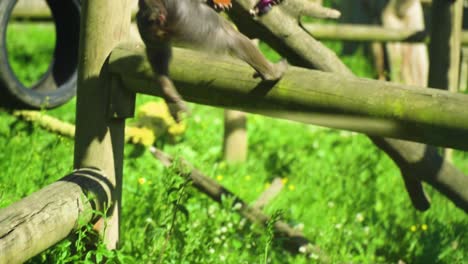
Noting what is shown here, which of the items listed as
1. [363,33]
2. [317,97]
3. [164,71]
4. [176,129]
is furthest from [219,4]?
[363,33]

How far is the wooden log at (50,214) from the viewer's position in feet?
8.73

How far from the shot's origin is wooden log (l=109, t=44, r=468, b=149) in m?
2.64

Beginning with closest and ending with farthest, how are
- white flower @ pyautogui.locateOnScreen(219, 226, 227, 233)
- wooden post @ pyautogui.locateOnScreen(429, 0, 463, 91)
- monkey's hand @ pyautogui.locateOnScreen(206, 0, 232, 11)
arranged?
monkey's hand @ pyautogui.locateOnScreen(206, 0, 232, 11) → white flower @ pyautogui.locateOnScreen(219, 226, 227, 233) → wooden post @ pyautogui.locateOnScreen(429, 0, 463, 91)

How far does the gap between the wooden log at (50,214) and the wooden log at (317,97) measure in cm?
45

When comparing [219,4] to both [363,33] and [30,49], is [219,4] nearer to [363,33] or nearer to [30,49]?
[363,33]

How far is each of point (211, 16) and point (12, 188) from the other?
1.52 m

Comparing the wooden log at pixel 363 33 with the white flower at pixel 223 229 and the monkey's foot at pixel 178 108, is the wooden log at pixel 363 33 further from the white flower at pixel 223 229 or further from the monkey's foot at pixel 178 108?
the monkey's foot at pixel 178 108

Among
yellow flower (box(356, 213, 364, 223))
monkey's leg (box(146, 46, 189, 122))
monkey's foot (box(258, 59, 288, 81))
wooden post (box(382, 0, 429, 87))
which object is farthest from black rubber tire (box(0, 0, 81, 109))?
wooden post (box(382, 0, 429, 87))

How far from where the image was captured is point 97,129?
333 cm

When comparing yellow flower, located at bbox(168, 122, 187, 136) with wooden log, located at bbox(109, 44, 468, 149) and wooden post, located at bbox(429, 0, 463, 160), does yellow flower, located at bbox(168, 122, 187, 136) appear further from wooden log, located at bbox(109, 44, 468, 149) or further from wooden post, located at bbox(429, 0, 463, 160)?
wooden log, located at bbox(109, 44, 468, 149)

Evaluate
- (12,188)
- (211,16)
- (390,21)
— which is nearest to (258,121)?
(390,21)

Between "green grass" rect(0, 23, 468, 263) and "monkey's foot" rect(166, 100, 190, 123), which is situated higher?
"monkey's foot" rect(166, 100, 190, 123)

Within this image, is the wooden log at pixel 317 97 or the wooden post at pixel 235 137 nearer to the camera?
the wooden log at pixel 317 97

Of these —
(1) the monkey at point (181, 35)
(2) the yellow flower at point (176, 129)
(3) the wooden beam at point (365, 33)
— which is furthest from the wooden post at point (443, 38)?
(2) the yellow flower at point (176, 129)
